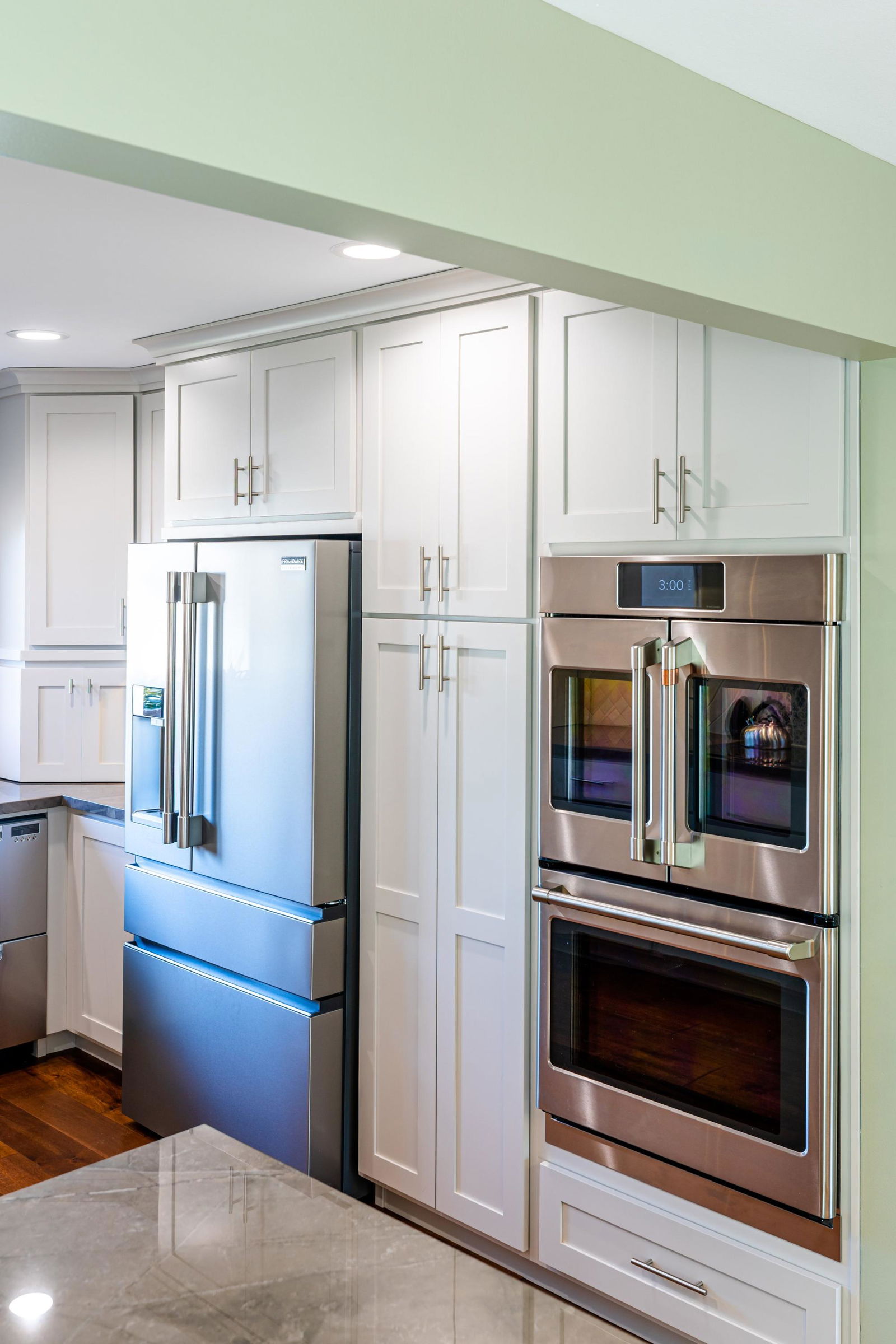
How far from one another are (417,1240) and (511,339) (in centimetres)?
186

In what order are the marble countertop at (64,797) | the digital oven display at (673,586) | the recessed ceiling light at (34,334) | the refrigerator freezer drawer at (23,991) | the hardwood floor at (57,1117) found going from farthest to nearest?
the refrigerator freezer drawer at (23,991) < the marble countertop at (64,797) < the recessed ceiling light at (34,334) < the hardwood floor at (57,1117) < the digital oven display at (673,586)

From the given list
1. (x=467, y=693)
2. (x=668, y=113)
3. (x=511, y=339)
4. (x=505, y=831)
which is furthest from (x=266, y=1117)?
(x=668, y=113)

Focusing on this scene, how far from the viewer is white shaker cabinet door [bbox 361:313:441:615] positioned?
2.67 m

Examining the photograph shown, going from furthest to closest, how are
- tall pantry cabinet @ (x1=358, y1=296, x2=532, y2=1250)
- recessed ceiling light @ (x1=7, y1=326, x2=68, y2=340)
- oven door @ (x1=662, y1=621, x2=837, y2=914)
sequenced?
recessed ceiling light @ (x1=7, y1=326, x2=68, y2=340)
tall pantry cabinet @ (x1=358, y1=296, x2=532, y2=1250)
oven door @ (x1=662, y1=621, x2=837, y2=914)

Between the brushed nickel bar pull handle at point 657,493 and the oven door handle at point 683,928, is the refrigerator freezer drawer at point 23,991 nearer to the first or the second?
the oven door handle at point 683,928

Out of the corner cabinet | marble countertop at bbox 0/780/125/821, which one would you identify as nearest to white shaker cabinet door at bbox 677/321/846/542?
the corner cabinet

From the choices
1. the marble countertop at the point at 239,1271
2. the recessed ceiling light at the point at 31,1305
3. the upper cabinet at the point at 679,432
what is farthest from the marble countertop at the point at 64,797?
the recessed ceiling light at the point at 31,1305

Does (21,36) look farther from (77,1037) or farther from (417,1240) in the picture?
(77,1037)

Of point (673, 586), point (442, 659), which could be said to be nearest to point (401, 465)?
point (442, 659)

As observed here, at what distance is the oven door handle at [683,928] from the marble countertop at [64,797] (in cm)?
170

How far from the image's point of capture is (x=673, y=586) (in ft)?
7.13

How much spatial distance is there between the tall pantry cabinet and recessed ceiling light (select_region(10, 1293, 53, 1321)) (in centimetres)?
155

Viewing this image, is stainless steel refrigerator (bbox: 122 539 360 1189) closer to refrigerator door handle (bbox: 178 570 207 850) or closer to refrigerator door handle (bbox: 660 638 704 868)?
refrigerator door handle (bbox: 178 570 207 850)

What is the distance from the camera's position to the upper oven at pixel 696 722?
199cm
